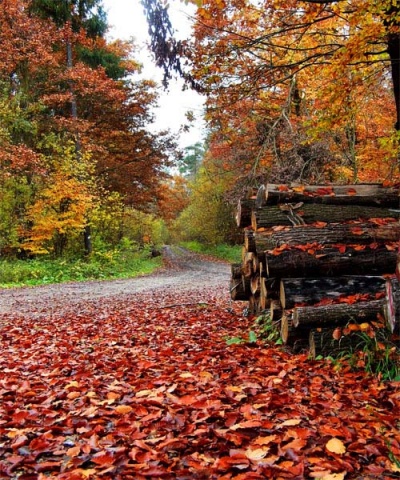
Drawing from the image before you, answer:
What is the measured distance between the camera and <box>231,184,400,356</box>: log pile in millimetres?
4750

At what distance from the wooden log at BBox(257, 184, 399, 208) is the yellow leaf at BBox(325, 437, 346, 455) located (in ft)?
12.2

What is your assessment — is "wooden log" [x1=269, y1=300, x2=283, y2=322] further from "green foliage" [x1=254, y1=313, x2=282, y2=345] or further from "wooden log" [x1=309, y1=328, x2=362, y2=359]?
"wooden log" [x1=309, y1=328, x2=362, y2=359]

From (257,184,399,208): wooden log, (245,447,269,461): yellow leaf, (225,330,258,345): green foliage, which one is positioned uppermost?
(257,184,399,208): wooden log

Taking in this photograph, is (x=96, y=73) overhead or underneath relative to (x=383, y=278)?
overhead

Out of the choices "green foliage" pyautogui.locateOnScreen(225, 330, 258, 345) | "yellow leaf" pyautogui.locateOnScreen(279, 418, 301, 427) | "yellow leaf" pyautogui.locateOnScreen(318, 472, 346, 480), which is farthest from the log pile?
"yellow leaf" pyautogui.locateOnScreen(318, 472, 346, 480)

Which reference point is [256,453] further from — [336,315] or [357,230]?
[357,230]

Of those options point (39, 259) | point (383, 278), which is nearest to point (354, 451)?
point (383, 278)

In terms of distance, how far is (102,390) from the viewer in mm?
4035

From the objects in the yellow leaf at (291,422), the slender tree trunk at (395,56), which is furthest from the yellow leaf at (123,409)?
the slender tree trunk at (395,56)

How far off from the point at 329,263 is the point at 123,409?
122 inches

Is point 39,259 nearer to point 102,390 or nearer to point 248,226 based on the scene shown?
point 248,226

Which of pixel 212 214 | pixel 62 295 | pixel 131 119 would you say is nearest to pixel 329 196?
pixel 62 295

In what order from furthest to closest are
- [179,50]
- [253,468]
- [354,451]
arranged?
[179,50], [354,451], [253,468]

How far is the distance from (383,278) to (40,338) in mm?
5343
